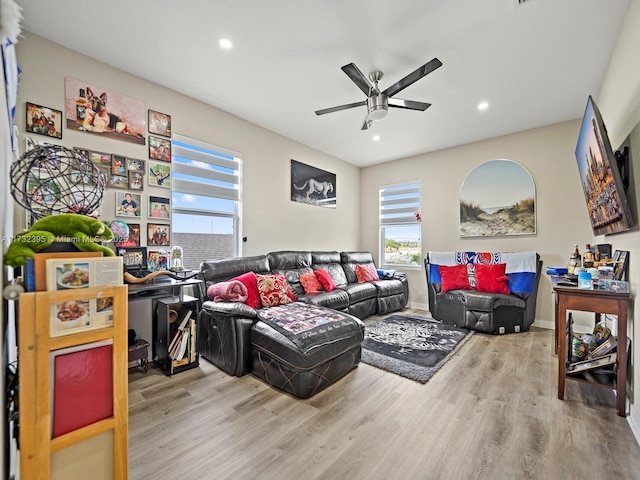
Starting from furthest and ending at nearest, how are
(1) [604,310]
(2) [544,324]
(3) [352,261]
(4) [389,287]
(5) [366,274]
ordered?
(3) [352,261], (5) [366,274], (4) [389,287], (2) [544,324], (1) [604,310]

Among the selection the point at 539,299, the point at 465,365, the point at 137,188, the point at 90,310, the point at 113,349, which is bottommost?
the point at 465,365

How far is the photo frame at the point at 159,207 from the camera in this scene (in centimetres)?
287

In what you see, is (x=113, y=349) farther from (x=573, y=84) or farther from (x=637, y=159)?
(x=573, y=84)

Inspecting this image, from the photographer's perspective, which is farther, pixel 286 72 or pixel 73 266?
pixel 286 72

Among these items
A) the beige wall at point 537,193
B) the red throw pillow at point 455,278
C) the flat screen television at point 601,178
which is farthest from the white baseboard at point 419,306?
the flat screen television at point 601,178

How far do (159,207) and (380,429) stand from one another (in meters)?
2.82

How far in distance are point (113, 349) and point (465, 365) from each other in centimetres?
A: 282

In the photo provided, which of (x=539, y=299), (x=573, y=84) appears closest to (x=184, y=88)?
(x=573, y=84)

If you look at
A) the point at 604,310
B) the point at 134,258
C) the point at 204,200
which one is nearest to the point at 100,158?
the point at 134,258

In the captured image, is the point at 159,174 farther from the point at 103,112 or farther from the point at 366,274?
the point at 366,274

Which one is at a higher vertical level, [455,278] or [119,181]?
[119,181]

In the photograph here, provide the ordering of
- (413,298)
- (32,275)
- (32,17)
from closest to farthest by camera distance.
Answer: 1. (32,275)
2. (32,17)
3. (413,298)

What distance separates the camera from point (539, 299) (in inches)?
159

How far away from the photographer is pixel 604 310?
76.0 inches
